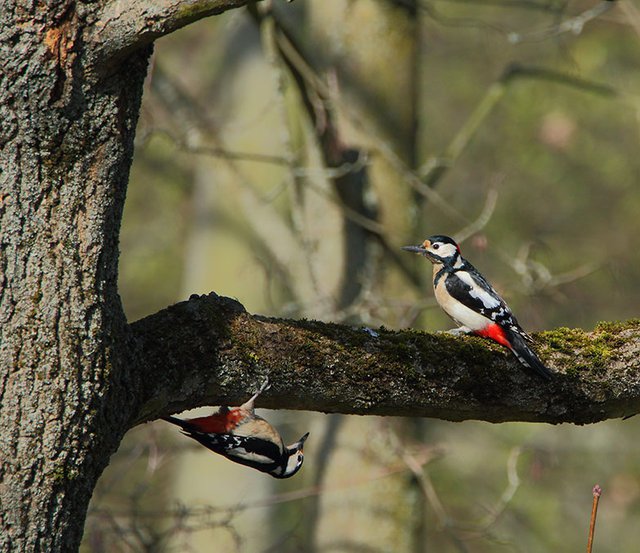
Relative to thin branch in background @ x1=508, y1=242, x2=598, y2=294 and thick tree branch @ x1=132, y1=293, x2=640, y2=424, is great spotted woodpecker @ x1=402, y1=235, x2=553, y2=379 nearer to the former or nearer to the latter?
thick tree branch @ x1=132, y1=293, x2=640, y2=424

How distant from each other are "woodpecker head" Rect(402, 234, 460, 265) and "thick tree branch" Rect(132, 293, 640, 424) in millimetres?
1305

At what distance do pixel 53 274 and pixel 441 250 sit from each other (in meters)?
2.52

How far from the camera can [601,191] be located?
1243 cm

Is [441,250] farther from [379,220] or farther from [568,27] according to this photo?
[568,27]

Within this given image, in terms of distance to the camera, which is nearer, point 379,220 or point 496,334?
point 496,334

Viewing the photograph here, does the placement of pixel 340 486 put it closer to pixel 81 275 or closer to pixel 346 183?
pixel 346 183

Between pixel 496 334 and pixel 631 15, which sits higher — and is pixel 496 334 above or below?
below

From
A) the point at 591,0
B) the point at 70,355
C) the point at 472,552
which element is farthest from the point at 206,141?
the point at 472,552

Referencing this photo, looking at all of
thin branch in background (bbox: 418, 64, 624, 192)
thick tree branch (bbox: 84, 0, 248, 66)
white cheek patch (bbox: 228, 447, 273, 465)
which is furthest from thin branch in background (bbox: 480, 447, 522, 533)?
thick tree branch (bbox: 84, 0, 248, 66)

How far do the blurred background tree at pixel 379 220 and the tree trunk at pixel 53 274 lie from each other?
3534mm

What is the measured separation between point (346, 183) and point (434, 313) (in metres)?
5.10

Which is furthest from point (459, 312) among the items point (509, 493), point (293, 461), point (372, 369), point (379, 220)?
point (379, 220)

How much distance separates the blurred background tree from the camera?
6.62 metres

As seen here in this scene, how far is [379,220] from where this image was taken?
6922 millimetres
